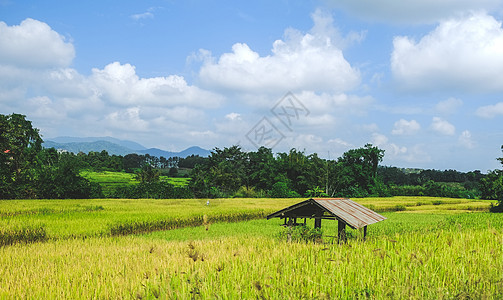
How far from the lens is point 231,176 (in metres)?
53.5

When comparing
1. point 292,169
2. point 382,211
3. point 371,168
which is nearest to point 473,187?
point 371,168

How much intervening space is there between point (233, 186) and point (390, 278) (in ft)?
160

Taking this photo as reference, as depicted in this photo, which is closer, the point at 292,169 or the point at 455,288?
the point at 455,288

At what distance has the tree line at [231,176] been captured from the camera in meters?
34.5

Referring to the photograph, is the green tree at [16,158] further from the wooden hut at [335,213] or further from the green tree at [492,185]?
the green tree at [492,185]

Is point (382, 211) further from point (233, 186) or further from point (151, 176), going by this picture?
point (151, 176)

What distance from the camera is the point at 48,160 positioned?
216 feet

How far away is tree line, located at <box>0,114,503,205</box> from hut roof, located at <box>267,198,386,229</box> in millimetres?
30220

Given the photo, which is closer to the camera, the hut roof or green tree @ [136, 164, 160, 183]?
the hut roof

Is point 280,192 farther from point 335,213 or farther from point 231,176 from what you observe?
point 335,213

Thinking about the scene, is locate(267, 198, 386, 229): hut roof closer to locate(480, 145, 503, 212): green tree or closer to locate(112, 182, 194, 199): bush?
locate(112, 182, 194, 199): bush

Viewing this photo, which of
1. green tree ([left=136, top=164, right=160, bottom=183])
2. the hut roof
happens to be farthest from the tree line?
the hut roof

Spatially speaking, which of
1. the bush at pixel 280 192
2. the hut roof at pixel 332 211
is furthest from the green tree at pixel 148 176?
the hut roof at pixel 332 211

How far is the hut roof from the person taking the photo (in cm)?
974
